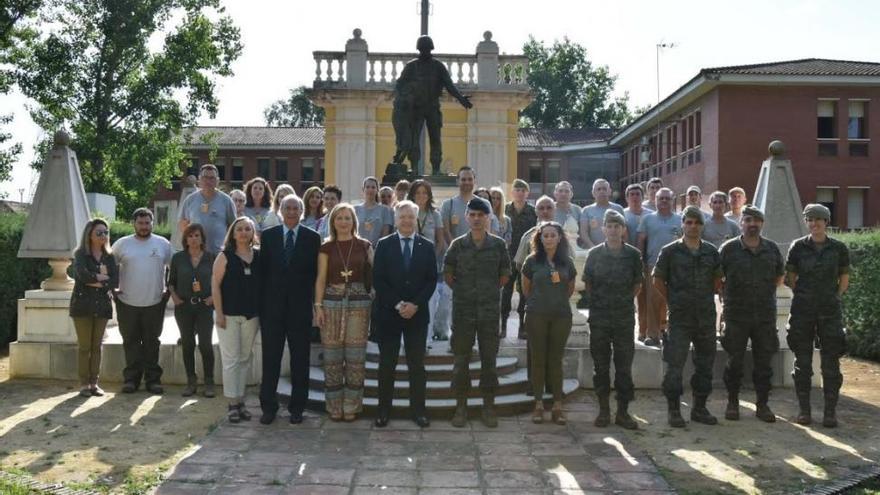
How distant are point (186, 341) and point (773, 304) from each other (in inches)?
215

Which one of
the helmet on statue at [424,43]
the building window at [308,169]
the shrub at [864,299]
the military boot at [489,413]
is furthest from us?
the building window at [308,169]

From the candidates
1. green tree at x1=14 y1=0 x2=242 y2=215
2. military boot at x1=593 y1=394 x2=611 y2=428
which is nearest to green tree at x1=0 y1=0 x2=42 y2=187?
green tree at x1=14 y1=0 x2=242 y2=215

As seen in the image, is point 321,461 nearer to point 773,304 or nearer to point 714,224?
point 773,304

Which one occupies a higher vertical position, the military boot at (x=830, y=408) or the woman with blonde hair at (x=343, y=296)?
the woman with blonde hair at (x=343, y=296)

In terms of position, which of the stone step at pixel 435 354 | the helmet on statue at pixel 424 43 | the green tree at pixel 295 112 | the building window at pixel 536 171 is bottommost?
the stone step at pixel 435 354

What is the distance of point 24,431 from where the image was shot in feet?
22.0

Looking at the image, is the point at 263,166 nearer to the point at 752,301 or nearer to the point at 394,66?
the point at 394,66

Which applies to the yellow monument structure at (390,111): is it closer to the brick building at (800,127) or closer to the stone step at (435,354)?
the brick building at (800,127)

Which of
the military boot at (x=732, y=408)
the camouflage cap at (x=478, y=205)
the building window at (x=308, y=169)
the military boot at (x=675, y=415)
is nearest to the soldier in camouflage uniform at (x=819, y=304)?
the military boot at (x=732, y=408)

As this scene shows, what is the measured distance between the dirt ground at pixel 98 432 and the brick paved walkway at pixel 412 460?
0.30 metres

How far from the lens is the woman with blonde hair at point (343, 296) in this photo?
6.88 meters

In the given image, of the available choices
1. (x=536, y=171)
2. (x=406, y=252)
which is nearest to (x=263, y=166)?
(x=536, y=171)

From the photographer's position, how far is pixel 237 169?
1859 inches

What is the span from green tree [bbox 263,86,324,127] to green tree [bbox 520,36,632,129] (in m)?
16.1
